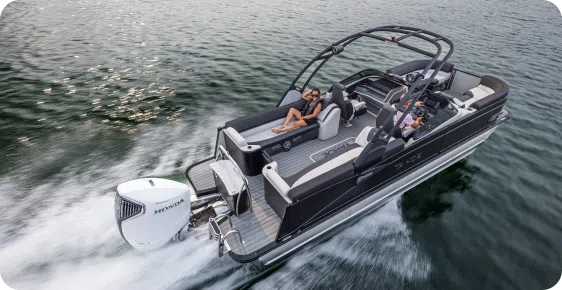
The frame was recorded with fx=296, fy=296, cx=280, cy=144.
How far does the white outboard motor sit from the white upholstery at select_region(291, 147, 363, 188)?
214 cm

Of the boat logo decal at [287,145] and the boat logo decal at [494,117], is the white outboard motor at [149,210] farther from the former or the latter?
the boat logo decal at [494,117]

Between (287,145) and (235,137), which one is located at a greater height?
(235,137)

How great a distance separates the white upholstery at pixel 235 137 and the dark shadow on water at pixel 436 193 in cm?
453

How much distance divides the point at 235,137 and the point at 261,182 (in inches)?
48.8

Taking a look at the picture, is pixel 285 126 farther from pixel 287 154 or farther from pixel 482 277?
pixel 482 277

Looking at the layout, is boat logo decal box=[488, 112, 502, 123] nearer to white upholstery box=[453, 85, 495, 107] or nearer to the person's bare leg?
white upholstery box=[453, 85, 495, 107]

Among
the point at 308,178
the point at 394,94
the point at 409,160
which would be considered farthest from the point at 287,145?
the point at 394,94

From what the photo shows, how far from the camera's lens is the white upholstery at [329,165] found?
587 centimetres

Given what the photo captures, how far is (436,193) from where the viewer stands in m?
8.45

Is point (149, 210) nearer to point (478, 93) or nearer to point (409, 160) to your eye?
point (409, 160)

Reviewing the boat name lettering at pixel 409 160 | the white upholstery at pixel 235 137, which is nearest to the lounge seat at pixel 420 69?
the boat name lettering at pixel 409 160

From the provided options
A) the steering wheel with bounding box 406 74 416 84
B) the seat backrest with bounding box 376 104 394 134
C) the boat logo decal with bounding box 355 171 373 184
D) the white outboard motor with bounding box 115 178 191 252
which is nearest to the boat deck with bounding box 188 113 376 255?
the white outboard motor with bounding box 115 178 191 252

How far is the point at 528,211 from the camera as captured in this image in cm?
776

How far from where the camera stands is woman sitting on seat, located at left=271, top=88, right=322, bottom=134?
26.8 ft
